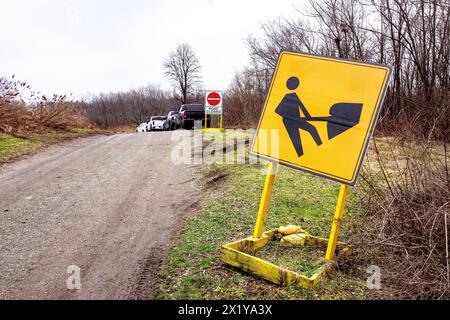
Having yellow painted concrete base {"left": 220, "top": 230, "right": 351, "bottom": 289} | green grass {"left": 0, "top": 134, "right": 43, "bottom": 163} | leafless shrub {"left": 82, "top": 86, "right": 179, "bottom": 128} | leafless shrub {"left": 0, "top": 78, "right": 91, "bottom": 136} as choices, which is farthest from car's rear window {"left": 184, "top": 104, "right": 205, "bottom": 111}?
leafless shrub {"left": 82, "top": 86, "right": 179, "bottom": 128}

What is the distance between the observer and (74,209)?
599 cm

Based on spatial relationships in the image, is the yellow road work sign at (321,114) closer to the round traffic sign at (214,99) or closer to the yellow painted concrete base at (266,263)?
the yellow painted concrete base at (266,263)

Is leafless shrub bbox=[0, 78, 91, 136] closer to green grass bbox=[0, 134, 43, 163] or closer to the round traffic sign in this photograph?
green grass bbox=[0, 134, 43, 163]

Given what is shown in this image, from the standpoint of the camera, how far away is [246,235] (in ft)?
15.3

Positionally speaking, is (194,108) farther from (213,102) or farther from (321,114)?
(321,114)

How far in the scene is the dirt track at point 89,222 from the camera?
3590 mm

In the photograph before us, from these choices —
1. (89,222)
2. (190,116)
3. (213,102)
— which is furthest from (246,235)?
Answer: (190,116)

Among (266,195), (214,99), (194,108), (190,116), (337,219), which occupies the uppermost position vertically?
(214,99)

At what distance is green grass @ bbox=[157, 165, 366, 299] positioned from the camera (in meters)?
3.29

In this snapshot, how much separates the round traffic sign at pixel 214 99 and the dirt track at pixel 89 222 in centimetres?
659

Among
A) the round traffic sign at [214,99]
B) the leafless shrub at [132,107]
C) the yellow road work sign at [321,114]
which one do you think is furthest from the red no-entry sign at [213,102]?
the leafless shrub at [132,107]

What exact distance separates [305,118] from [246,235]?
1.77 m

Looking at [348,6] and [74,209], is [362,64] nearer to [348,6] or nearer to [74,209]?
[74,209]
